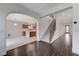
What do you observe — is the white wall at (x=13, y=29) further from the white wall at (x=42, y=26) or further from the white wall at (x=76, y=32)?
the white wall at (x=76, y=32)

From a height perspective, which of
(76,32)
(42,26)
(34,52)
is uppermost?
(42,26)

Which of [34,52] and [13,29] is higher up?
[13,29]

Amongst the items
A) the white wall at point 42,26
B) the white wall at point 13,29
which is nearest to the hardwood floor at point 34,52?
the white wall at point 42,26

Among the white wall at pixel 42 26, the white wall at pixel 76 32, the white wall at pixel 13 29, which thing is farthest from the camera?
the white wall at pixel 13 29

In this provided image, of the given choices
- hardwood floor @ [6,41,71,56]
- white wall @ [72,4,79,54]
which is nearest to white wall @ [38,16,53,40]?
hardwood floor @ [6,41,71,56]

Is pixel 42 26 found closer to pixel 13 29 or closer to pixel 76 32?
pixel 76 32

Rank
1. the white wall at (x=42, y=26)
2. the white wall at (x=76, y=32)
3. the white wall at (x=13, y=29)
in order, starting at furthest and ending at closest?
the white wall at (x=13, y=29) < the white wall at (x=42, y=26) < the white wall at (x=76, y=32)

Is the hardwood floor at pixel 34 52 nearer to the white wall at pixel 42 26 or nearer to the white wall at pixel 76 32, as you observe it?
the white wall at pixel 76 32

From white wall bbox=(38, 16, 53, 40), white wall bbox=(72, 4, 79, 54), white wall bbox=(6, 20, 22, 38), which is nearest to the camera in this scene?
white wall bbox=(72, 4, 79, 54)

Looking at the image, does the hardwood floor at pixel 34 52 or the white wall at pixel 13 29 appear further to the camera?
the white wall at pixel 13 29

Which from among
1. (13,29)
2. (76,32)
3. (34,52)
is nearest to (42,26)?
(34,52)

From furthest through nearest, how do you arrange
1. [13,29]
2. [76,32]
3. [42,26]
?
[13,29] < [42,26] < [76,32]

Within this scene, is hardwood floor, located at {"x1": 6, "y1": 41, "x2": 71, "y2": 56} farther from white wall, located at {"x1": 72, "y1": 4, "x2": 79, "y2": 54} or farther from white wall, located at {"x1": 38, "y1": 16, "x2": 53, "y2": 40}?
white wall, located at {"x1": 38, "y1": 16, "x2": 53, "y2": 40}

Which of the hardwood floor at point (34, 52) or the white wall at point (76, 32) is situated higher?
the white wall at point (76, 32)
